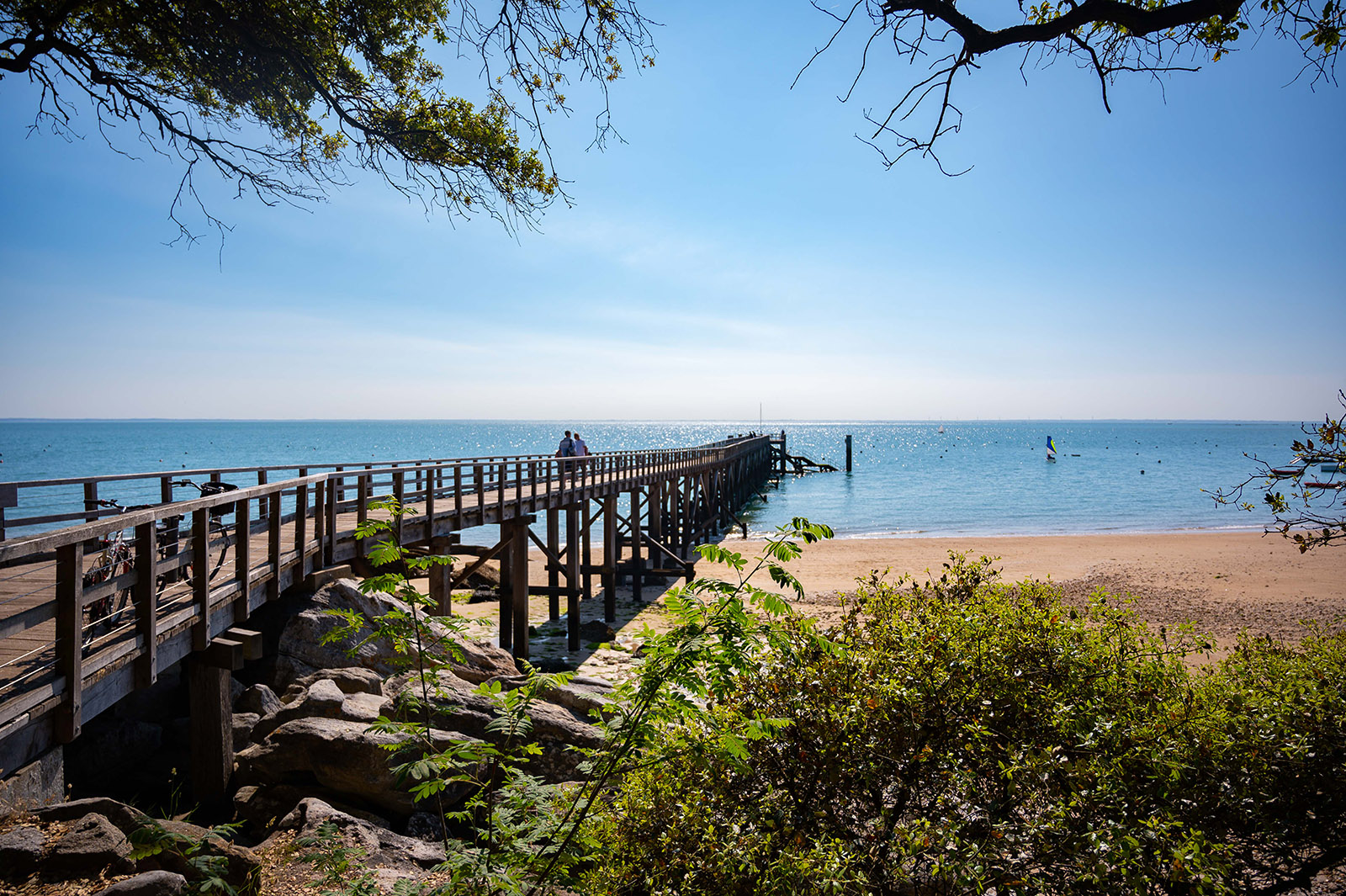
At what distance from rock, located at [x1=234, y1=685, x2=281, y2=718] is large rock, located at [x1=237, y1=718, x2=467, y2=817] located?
138cm

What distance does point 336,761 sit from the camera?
18.4 ft

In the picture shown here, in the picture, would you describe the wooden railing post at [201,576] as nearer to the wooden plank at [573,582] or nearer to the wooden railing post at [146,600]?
the wooden railing post at [146,600]

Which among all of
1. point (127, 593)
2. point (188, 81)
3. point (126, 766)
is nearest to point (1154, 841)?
point (127, 593)

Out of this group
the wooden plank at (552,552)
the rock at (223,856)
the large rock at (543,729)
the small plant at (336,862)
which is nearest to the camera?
the small plant at (336,862)

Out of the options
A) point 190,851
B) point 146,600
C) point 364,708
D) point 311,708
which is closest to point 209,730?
point 311,708

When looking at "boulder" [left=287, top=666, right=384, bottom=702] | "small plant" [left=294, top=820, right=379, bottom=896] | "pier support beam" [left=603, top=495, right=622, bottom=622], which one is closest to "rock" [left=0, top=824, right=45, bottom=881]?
"small plant" [left=294, top=820, right=379, bottom=896]

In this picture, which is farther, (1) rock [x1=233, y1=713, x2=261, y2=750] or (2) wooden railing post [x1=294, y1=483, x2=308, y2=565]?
(2) wooden railing post [x1=294, y1=483, x2=308, y2=565]

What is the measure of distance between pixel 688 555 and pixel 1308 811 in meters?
24.3

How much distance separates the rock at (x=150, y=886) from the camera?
3496 millimetres

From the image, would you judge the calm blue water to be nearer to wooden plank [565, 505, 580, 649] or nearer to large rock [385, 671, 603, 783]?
wooden plank [565, 505, 580, 649]

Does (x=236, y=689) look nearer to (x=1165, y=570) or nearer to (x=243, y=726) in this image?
(x=243, y=726)

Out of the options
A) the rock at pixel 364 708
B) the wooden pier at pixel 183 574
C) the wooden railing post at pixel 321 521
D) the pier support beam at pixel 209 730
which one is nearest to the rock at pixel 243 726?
the pier support beam at pixel 209 730

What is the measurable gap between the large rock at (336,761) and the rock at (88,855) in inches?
63.4

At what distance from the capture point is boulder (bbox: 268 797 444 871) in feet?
15.3
